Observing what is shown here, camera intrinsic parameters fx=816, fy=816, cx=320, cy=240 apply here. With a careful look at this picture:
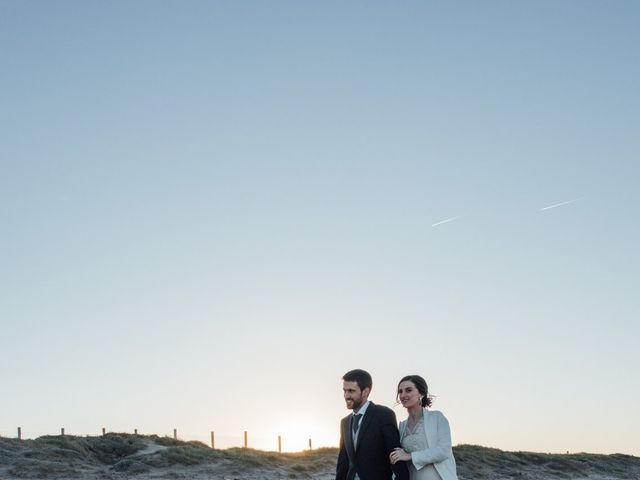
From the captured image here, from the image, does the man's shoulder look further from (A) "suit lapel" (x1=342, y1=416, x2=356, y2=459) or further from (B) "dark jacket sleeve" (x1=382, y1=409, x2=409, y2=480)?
(A) "suit lapel" (x1=342, y1=416, x2=356, y2=459)

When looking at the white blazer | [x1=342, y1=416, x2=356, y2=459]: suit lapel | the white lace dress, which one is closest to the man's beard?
[x1=342, y1=416, x2=356, y2=459]: suit lapel

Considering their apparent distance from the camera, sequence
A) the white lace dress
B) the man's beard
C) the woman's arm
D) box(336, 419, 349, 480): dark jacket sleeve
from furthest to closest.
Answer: box(336, 419, 349, 480): dark jacket sleeve, the man's beard, the white lace dress, the woman's arm

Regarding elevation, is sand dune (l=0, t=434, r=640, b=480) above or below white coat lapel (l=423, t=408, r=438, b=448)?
above

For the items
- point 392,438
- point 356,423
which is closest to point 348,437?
point 356,423

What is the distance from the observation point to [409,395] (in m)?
7.90

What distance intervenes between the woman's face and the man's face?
0.36 m

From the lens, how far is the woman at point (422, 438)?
766 centimetres

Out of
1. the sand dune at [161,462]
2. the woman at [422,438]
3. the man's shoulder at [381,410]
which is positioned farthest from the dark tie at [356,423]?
the sand dune at [161,462]

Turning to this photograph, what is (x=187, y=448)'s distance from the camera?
119 ft

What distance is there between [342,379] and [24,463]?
24.5 metres

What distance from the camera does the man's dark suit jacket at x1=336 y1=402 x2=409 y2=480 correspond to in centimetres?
786

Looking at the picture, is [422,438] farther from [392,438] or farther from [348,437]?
[348,437]

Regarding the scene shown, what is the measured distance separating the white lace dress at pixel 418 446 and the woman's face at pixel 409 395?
193 millimetres

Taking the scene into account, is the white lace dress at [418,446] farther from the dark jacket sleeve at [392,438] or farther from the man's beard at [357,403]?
the man's beard at [357,403]
